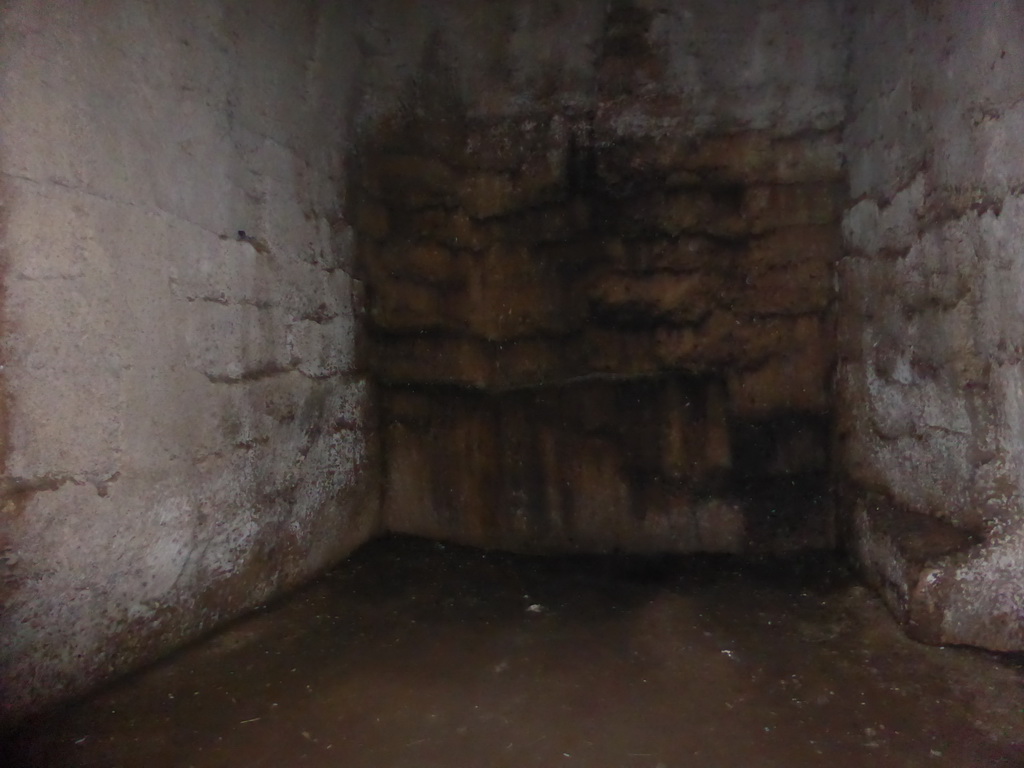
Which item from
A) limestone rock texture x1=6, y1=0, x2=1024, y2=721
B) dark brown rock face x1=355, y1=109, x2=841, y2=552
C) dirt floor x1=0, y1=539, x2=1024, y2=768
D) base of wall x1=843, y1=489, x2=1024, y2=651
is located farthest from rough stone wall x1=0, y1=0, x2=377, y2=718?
base of wall x1=843, y1=489, x2=1024, y2=651

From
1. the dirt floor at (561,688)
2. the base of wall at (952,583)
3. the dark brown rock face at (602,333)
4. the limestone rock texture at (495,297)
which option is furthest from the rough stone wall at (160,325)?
the base of wall at (952,583)

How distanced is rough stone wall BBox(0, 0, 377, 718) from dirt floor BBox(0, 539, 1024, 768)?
152mm

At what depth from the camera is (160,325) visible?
59.1 inches

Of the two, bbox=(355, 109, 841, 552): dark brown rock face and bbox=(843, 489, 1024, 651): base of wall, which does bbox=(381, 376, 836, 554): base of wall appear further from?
bbox=(843, 489, 1024, 651): base of wall

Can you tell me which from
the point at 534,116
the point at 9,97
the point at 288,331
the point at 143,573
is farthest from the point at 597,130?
the point at 143,573

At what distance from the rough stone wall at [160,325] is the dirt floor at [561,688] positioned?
152mm

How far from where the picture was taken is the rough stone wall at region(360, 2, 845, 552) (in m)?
2.12

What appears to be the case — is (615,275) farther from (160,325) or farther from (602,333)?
(160,325)

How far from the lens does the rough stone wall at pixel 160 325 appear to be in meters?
1.24

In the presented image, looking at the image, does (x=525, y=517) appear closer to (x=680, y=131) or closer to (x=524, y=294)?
(x=524, y=294)

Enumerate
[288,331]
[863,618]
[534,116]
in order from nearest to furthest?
[863,618]
[288,331]
[534,116]

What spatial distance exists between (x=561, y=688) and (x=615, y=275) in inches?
48.4

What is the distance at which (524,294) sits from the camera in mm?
2260

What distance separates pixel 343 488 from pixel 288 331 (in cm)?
53
